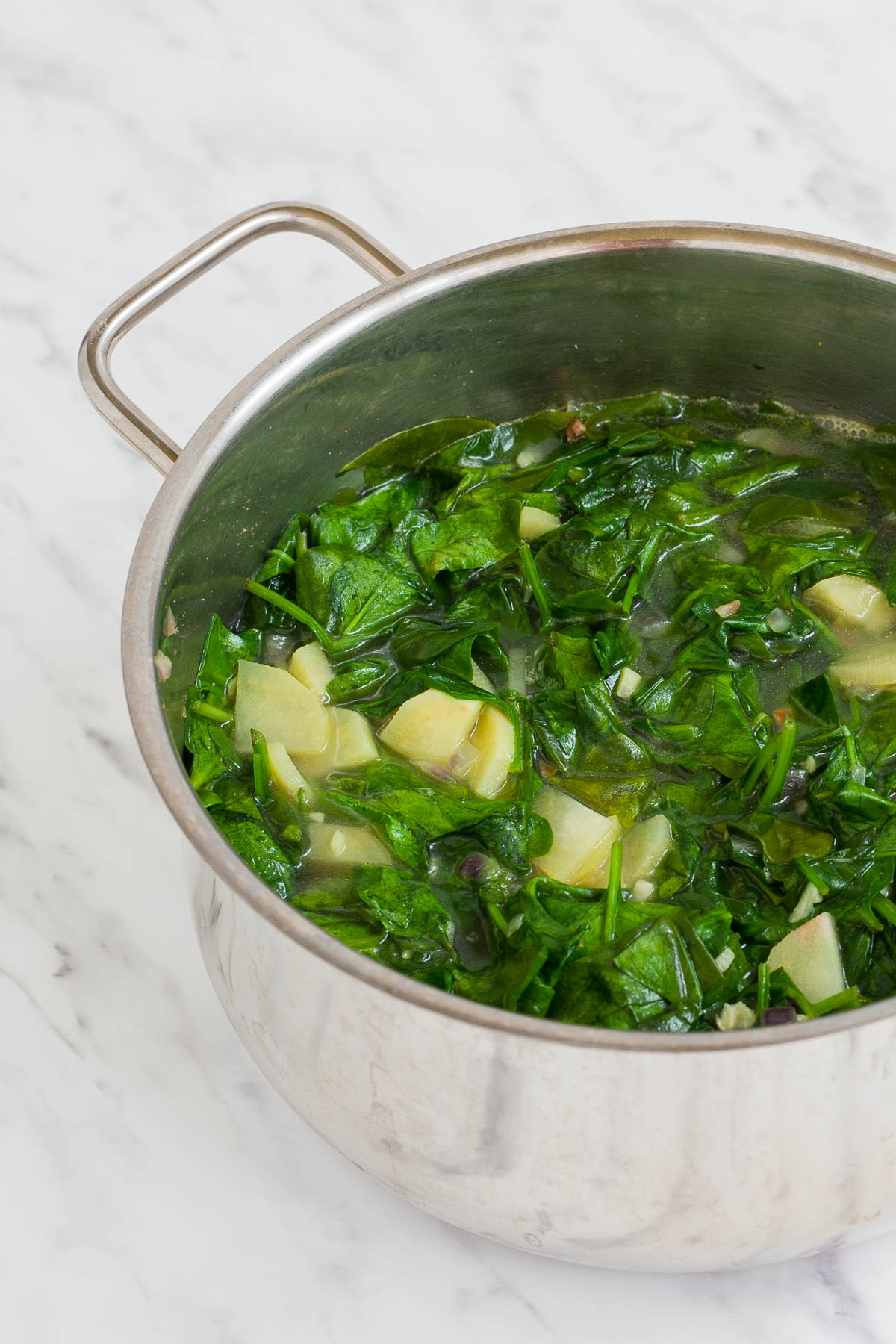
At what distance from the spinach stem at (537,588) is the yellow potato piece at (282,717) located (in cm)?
48

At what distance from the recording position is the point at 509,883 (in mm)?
2453

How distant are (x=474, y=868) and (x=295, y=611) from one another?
668 mm

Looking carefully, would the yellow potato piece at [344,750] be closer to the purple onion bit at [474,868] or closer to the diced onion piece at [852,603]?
the purple onion bit at [474,868]

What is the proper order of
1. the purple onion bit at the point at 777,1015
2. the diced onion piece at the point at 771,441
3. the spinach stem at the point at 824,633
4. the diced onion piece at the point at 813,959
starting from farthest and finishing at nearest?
the diced onion piece at the point at 771,441, the spinach stem at the point at 824,633, the diced onion piece at the point at 813,959, the purple onion bit at the point at 777,1015

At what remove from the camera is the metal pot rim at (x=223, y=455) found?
1682mm

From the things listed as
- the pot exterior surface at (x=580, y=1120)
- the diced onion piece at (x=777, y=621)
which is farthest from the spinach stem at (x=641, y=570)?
Answer: the pot exterior surface at (x=580, y=1120)

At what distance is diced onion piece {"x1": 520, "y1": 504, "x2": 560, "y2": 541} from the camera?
3.05 metres

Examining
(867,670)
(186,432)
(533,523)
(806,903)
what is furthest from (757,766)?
(186,432)

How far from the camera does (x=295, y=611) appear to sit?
9.35 ft

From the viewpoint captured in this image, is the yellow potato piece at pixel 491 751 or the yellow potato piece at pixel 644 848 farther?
the yellow potato piece at pixel 491 751

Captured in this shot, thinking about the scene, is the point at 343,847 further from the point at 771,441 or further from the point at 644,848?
the point at 771,441

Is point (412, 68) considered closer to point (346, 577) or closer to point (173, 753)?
point (346, 577)

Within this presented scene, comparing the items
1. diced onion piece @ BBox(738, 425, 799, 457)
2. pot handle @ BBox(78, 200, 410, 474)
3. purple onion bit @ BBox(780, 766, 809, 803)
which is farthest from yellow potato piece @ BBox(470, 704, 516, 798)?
diced onion piece @ BBox(738, 425, 799, 457)

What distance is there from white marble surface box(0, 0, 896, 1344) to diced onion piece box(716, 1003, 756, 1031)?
0.47 meters
